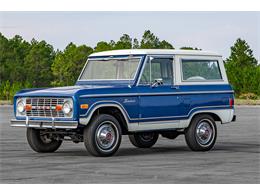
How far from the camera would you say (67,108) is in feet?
47.1

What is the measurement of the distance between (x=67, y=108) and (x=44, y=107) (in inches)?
28.5

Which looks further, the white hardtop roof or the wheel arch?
the white hardtop roof

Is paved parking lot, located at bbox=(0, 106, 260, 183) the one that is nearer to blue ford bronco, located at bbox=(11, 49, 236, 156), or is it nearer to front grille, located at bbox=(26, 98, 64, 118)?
blue ford bronco, located at bbox=(11, 49, 236, 156)

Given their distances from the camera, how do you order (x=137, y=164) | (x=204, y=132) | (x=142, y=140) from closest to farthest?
(x=137, y=164) < (x=204, y=132) < (x=142, y=140)

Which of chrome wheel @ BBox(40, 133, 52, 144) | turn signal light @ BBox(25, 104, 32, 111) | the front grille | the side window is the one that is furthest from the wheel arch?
chrome wheel @ BBox(40, 133, 52, 144)

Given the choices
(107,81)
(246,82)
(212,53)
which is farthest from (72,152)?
(246,82)

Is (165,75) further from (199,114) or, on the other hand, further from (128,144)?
(128,144)

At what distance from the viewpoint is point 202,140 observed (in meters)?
16.3

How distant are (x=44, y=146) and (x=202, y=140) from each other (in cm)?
341

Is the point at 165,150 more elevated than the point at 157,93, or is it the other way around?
the point at 157,93

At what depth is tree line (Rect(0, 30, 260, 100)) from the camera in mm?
73938

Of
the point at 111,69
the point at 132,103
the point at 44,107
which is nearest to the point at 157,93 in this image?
the point at 132,103

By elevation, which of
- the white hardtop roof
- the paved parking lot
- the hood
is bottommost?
the paved parking lot

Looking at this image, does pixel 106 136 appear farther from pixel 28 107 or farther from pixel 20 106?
pixel 20 106
